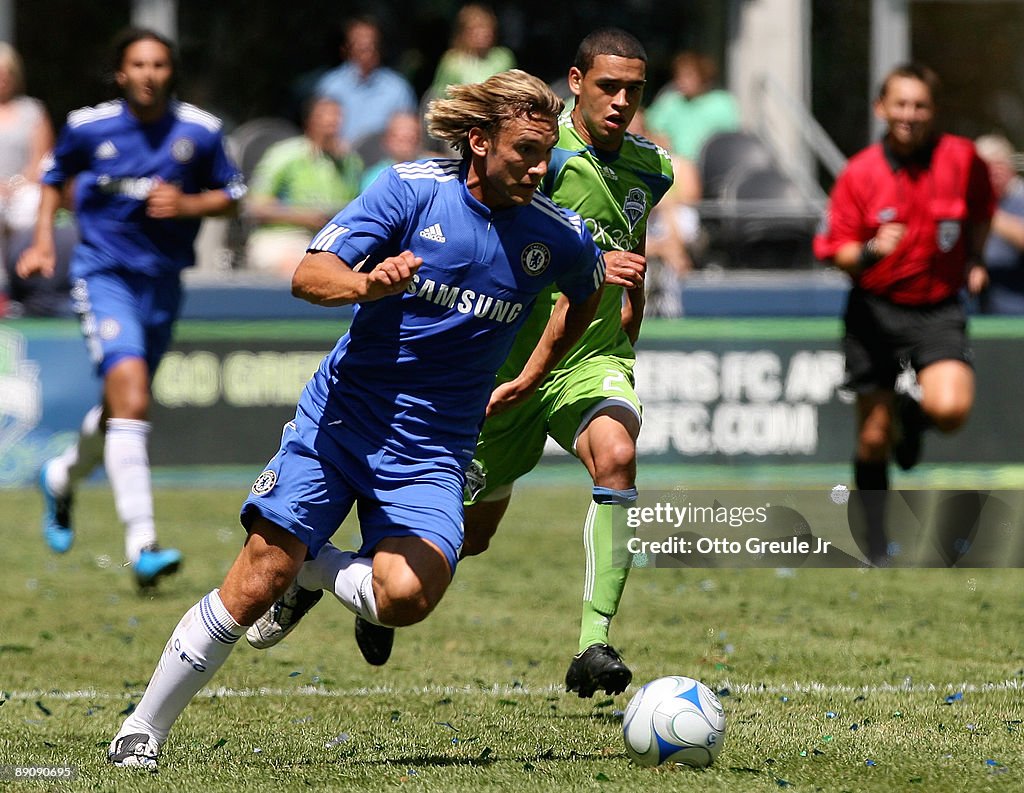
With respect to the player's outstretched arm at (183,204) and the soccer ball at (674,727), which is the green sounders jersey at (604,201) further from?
the player's outstretched arm at (183,204)

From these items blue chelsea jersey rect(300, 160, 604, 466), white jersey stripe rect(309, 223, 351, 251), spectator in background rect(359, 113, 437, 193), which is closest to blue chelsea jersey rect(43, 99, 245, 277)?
blue chelsea jersey rect(300, 160, 604, 466)

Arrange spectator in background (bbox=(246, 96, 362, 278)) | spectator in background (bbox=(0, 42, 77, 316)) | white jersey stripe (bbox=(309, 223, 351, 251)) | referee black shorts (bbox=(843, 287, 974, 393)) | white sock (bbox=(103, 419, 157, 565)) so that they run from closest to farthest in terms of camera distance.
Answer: white jersey stripe (bbox=(309, 223, 351, 251)), white sock (bbox=(103, 419, 157, 565)), referee black shorts (bbox=(843, 287, 974, 393)), spectator in background (bbox=(0, 42, 77, 316)), spectator in background (bbox=(246, 96, 362, 278))

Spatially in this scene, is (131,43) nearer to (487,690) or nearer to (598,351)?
(598,351)

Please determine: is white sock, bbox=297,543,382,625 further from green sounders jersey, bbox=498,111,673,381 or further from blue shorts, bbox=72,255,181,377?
blue shorts, bbox=72,255,181,377

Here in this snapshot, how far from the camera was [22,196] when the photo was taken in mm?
13734

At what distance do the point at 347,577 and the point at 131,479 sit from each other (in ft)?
12.7

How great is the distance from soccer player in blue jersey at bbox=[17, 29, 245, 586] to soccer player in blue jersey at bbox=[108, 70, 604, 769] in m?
3.91

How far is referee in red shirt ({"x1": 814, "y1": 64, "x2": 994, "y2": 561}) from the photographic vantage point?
9625 mm

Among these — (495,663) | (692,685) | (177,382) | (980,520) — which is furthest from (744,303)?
(692,685)

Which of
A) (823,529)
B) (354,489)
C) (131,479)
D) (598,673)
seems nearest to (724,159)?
(823,529)

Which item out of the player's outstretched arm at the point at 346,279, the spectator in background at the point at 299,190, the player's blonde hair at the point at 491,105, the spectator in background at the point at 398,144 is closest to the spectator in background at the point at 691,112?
the spectator in background at the point at 398,144

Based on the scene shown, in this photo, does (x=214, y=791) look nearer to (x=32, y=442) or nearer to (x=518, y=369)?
(x=518, y=369)

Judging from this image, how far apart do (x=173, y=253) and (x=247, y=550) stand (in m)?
4.56

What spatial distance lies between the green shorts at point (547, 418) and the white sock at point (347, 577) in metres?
1.18
